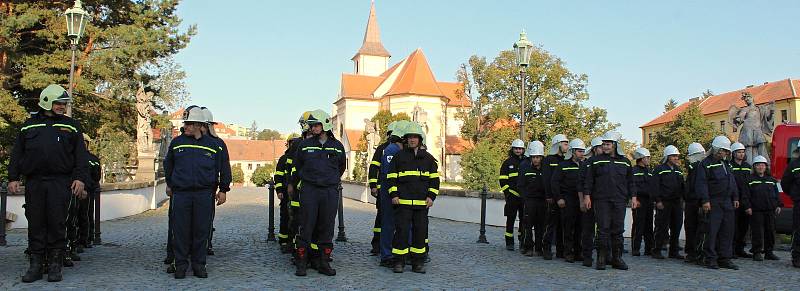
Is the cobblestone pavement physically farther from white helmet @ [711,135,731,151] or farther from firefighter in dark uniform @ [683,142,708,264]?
white helmet @ [711,135,731,151]

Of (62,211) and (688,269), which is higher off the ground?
(62,211)

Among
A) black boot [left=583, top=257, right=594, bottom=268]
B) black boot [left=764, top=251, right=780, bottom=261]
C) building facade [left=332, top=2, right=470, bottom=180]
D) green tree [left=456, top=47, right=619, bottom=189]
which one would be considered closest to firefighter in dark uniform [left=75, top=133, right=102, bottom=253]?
black boot [left=583, top=257, right=594, bottom=268]

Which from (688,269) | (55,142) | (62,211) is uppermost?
(55,142)

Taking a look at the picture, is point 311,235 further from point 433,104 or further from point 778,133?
point 433,104

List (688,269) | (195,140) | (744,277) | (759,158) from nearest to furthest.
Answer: (195,140), (744,277), (688,269), (759,158)

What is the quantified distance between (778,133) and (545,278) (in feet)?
30.0

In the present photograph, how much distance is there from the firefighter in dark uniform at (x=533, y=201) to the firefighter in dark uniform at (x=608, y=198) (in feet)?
3.67

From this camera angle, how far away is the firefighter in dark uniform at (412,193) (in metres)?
7.72

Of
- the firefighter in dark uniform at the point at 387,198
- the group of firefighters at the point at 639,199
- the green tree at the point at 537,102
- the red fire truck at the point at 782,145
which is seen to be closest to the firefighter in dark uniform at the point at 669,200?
the group of firefighters at the point at 639,199

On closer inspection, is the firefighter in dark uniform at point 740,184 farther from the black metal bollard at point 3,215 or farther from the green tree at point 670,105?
the green tree at point 670,105

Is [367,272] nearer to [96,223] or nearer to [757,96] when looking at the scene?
[96,223]

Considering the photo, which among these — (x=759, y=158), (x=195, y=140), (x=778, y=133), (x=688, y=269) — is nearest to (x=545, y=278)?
(x=688, y=269)

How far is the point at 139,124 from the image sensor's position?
23844mm

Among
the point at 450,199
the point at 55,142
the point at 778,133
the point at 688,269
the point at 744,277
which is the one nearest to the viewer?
the point at 55,142
